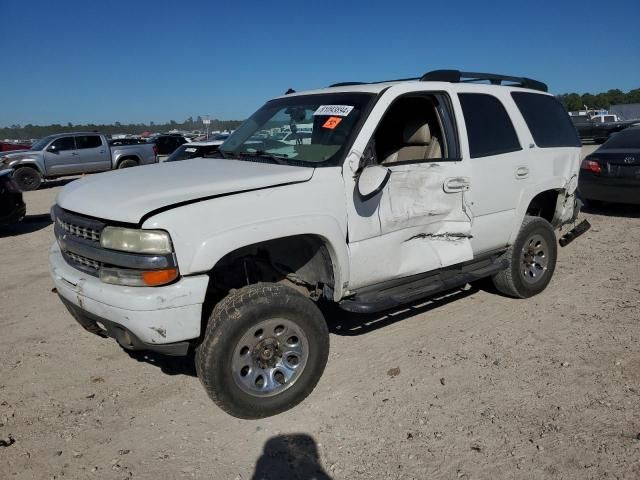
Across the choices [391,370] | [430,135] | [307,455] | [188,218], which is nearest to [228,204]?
[188,218]

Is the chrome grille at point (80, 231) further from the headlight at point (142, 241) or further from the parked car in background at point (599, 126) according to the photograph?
the parked car in background at point (599, 126)

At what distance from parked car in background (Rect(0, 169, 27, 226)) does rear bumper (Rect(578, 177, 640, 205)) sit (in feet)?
33.3

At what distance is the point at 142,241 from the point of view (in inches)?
112

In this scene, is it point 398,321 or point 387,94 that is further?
point 398,321

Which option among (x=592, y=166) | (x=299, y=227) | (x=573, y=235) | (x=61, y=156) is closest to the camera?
(x=299, y=227)

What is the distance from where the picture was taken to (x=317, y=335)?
343cm

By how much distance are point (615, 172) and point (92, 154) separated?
55.0 ft

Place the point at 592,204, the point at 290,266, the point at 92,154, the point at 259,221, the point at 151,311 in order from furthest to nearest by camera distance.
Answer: the point at 92,154 → the point at 592,204 → the point at 290,266 → the point at 259,221 → the point at 151,311

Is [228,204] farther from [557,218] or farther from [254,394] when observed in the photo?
[557,218]

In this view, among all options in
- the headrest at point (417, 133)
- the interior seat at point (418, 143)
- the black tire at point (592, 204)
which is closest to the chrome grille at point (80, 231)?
the interior seat at point (418, 143)

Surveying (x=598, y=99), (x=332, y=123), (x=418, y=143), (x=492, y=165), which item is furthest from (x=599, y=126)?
(x=598, y=99)

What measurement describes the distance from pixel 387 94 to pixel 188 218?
185cm

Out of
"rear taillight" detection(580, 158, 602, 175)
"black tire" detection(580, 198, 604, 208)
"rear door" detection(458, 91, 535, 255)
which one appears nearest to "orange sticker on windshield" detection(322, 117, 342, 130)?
"rear door" detection(458, 91, 535, 255)

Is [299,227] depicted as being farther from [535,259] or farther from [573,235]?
[573,235]
